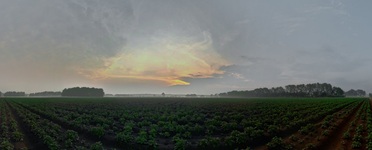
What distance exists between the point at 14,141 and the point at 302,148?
21.5 meters

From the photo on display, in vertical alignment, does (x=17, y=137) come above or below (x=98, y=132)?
below

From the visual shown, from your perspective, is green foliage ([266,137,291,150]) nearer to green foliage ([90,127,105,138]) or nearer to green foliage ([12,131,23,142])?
green foliage ([90,127,105,138])

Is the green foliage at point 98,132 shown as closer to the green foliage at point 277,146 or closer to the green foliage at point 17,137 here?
the green foliage at point 17,137

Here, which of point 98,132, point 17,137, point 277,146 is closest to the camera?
point 277,146

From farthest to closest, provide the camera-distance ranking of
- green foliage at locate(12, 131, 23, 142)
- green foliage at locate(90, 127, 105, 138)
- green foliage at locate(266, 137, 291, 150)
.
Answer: green foliage at locate(90, 127, 105, 138) → green foliage at locate(12, 131, 23, 142) → green foliage at locate(266, 137, 291, 150)

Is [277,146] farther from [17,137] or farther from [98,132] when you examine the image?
[17,137]

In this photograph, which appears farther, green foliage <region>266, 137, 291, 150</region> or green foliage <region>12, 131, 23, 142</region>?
green foliage <region>12, 131, 23, 142</region>

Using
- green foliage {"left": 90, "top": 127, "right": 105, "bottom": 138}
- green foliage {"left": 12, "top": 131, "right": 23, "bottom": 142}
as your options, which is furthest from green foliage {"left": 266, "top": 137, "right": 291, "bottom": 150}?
green foliage {"left": 12, "top": 131, "right": 23, "bottom": 142}

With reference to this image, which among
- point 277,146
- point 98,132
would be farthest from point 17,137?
point 277,146

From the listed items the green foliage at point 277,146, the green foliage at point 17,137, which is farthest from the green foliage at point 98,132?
the green foliage at point 277,146

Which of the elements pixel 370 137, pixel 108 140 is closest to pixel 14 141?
pixel 108 140

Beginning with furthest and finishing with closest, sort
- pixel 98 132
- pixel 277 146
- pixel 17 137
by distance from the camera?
pixel 98 132 → pixel 17 137 → pixel 277 146

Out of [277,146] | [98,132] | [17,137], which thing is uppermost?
[98,132]

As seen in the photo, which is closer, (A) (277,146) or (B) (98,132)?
(A) (277,146)
